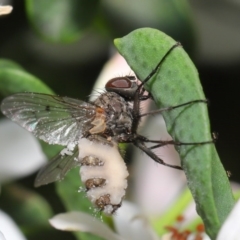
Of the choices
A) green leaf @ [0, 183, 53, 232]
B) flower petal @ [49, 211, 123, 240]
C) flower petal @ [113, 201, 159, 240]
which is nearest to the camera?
flower petal @ [49, 211, 123, 240]

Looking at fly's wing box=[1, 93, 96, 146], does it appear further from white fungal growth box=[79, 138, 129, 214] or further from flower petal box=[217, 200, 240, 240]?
flower petal box=[217, 200, 240, 240]

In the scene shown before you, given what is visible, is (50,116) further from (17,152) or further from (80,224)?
(17,152)

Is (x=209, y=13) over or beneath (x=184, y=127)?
beneath

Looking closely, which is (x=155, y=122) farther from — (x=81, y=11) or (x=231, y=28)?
(x=231, y=28)

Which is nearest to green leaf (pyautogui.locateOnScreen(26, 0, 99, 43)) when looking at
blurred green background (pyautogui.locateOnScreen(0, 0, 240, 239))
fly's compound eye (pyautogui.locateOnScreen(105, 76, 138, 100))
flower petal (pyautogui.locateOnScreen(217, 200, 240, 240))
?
blurred green background (pyautogui.locateOnScreen(0, 0, 240, 239))

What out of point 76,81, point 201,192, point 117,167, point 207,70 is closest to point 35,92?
point 117,167

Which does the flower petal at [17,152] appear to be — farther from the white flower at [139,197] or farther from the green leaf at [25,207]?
the white flower at [139,197]
